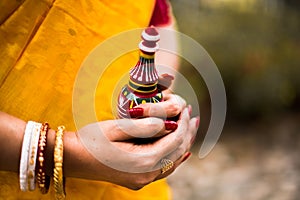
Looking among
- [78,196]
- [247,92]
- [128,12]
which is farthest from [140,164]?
[247,92]

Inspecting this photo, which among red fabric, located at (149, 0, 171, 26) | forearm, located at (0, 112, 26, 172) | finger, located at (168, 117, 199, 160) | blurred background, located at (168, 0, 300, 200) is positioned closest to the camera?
forearm, located at (0, 112, 26, 172)

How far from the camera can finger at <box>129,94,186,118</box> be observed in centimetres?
103

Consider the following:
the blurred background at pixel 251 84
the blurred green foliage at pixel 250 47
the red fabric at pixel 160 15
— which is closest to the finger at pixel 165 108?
the red fabric at pixel 160 15

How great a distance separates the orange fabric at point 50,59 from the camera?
1.07m

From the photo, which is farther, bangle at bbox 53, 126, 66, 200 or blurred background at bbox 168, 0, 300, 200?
blurred background at bbox 168, 0, 300, 200

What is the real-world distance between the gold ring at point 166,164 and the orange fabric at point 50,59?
0.13 meters

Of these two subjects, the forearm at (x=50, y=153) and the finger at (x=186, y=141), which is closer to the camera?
the forearm at (x=50, y=153)

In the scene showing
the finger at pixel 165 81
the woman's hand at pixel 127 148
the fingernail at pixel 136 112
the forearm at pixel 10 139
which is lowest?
the forearm at pixel 10 139

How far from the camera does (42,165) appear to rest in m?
1.01

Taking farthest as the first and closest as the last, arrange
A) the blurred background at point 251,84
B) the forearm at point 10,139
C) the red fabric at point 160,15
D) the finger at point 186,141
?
the blurred background at point 251,84, the red fabric at point 160,15, the finger at point 186,141, the forearm at point 10,139

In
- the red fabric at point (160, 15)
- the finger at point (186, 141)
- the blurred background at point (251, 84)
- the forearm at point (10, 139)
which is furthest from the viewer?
the blurred background at point (251, 84)

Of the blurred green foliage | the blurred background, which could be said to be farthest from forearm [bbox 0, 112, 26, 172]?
the blurred green foliage

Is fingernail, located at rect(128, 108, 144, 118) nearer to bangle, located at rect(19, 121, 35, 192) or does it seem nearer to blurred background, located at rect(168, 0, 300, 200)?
bangle, located at rect(19, 121, 35, 192)

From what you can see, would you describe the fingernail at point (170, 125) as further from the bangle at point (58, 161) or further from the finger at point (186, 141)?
the bangle at point (58, 161)
